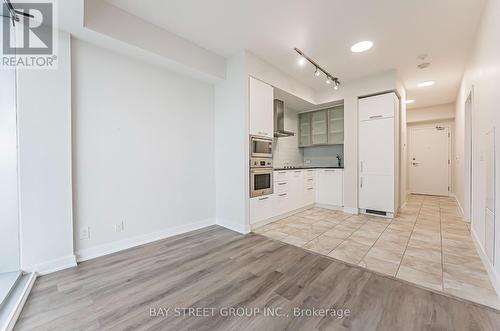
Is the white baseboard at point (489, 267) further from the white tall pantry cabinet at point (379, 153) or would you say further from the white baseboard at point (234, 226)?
the white baseboard at point (234, 226)

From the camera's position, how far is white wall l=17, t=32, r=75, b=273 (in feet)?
6.22

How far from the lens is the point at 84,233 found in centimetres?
226

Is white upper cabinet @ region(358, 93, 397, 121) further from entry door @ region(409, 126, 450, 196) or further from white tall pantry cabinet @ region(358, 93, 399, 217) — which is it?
entry door @ region(409, 126, 450, 196)

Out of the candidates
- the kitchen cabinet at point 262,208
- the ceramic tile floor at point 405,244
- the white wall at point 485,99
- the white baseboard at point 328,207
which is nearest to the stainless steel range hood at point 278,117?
the kitchen cabinet at point 262,208

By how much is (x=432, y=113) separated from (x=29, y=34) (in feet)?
28.0

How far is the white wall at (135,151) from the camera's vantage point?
2.28m

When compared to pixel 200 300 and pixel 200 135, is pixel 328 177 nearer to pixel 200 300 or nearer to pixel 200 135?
pixel 200 135

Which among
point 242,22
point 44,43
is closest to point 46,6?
point 44,43

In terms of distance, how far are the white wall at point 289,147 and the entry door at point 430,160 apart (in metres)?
4.00

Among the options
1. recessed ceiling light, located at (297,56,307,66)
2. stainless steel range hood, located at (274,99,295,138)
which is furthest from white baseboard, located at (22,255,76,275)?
recessed ceiling light, located at (297,56,307,66)

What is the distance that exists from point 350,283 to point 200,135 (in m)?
2.78

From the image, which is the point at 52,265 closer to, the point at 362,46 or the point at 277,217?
the point at 277,217

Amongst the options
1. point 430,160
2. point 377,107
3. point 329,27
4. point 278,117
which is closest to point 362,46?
point 329,27

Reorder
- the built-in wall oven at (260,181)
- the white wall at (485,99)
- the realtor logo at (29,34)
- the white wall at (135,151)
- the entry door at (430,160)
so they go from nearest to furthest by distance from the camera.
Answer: the white wall at (485,99) < the realtor logo at (29,34) < the white wall at (135,151) < the built-in wall oven at (260,181) < the entry door at (430,160)
